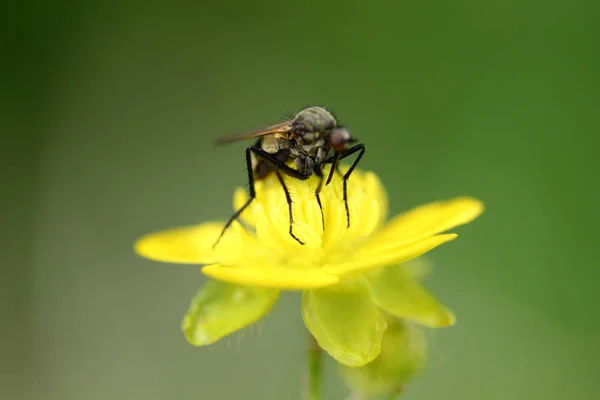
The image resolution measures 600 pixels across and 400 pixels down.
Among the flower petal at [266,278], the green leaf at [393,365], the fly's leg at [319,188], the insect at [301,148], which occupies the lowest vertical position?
the green leaf at [393,365]

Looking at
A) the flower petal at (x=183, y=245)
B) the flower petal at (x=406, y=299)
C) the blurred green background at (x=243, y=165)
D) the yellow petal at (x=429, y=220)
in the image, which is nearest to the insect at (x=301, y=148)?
the flower petal at (x=183, y=245)

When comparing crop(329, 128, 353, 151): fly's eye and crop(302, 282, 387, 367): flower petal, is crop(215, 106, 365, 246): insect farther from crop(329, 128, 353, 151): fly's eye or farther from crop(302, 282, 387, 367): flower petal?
crop(302, 282, 387, 367): flower petal

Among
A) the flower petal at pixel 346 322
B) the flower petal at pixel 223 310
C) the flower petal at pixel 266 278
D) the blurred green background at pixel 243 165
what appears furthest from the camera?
the blurred green background at pixel 243 165

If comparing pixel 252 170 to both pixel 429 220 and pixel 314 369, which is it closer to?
pixel 429 220

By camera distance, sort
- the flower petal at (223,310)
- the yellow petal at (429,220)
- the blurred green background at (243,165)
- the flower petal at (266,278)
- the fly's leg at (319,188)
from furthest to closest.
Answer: the blurred green background at (243,165) < the fly's leg at (319,188) < the yellow petal at (429,220) < the flower petal at (223,310) < the flower petal at (266,278)

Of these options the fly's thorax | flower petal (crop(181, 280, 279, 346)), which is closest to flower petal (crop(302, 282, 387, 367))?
flower petal (crop(181, 280, 279, 346))

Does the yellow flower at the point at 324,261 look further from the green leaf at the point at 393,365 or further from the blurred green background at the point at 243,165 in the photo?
the blurred green background at the point at 243,165

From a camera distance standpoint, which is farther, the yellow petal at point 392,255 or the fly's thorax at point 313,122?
the fly's thorax at point 313,122

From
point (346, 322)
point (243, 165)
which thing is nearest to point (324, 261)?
point (346, 322)
